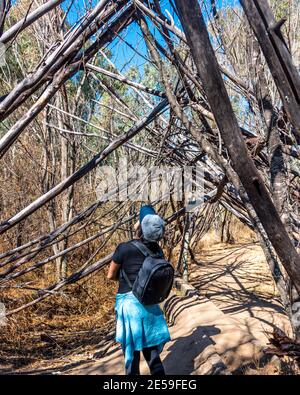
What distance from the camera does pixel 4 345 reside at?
5926mm

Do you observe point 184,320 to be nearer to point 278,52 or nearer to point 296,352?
point 296,352

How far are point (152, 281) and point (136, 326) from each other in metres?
0.40

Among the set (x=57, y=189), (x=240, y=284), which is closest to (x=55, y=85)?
(x=57, y=189)

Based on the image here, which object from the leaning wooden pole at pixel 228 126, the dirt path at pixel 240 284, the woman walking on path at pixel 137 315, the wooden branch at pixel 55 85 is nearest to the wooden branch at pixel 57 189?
the wooden branch at pixel 55 85

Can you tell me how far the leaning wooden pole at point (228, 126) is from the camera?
167cm

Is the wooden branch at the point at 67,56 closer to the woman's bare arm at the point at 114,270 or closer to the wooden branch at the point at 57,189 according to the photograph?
the wooden branch at the point at 57,189

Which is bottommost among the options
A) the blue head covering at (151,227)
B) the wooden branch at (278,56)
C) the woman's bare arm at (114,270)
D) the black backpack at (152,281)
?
the black backpack at (152,281)

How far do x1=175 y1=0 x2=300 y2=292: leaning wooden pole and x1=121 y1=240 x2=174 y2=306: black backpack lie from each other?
1246 millimetres

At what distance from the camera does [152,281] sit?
3.08 m

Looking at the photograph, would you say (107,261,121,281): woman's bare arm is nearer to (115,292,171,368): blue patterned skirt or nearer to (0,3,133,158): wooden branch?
(115,292,171,368): blue patterned skirt

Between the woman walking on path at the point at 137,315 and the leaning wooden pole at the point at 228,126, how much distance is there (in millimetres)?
1367

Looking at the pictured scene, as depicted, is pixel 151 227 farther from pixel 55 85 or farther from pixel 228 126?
pixel 228 126

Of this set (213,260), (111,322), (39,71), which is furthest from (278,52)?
(213,260)

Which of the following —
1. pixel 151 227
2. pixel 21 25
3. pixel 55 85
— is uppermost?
pixel 21 25
